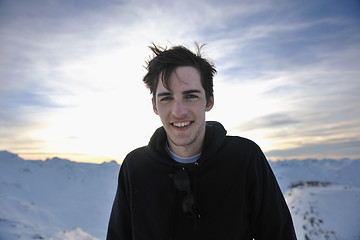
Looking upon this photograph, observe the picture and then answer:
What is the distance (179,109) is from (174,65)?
536 millimetres

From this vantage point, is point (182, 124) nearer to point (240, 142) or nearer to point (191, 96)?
point (191, 96)

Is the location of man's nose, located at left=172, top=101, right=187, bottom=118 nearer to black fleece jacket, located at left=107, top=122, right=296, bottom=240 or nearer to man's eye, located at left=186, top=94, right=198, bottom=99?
man's eye, located at left=186, top=94, right=198, bottom=99

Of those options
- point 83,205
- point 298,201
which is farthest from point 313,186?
point 83,205

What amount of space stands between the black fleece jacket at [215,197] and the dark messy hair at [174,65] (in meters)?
0.61

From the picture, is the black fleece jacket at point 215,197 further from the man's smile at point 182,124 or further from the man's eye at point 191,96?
the man's eye at point 191,96

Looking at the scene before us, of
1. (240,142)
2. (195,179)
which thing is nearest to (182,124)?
(195,179)

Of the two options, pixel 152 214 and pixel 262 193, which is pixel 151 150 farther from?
pixel 262 193

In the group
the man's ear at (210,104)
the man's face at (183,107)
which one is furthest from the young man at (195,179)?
the man's ear at (210,104)

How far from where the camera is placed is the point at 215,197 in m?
2.67

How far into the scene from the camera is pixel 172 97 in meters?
2.73

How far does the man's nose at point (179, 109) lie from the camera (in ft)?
8.64

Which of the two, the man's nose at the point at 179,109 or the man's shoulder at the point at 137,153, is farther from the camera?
the man's shoulder at the point at 137,153

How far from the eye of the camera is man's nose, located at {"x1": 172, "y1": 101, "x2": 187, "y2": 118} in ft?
8.64

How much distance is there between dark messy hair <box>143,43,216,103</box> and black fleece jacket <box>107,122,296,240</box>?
0.61 metres
